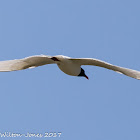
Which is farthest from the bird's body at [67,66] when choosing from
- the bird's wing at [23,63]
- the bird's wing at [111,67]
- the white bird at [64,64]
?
the bird's wing at [23,63]

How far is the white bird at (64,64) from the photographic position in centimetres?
1180

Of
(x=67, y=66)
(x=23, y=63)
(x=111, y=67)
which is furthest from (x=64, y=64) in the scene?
(x=23, y=63)

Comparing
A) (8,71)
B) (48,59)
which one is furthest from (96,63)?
(8,71)

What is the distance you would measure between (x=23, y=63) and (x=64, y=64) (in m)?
1.32

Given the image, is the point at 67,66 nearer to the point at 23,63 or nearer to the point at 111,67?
the point at 111,67

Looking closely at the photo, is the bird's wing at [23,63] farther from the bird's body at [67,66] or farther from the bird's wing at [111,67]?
the bird's wing at [111,67]

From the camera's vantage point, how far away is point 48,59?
41.5 feet

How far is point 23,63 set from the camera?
13.0 m

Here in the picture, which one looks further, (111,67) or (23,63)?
(23,63)

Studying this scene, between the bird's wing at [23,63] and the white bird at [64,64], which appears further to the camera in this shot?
the bird's wing at [23,63]

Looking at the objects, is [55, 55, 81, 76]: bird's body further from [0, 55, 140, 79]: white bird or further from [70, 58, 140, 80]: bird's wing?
[70, 58, 140, 80]: bird's wing

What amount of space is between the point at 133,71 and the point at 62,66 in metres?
1.47

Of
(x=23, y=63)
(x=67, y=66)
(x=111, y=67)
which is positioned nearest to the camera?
(x=111, y=67)

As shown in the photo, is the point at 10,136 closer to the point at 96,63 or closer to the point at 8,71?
the point at 8,71
